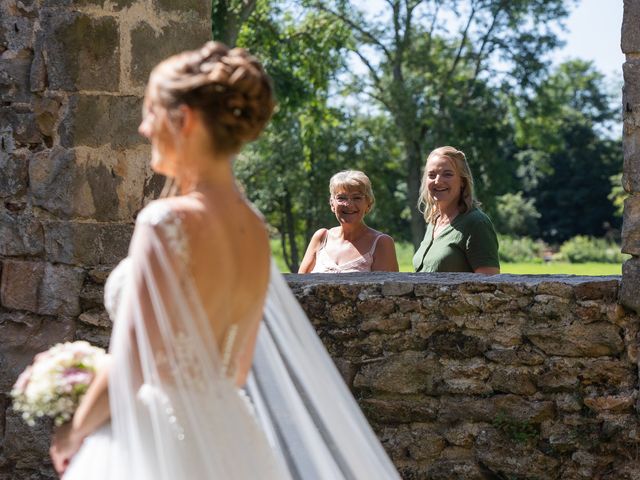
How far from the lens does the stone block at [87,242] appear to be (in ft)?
15.5

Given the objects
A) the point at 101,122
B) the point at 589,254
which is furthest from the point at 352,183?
the point at 589,254

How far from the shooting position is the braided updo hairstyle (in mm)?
2361

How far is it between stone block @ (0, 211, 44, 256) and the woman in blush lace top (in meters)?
1.37

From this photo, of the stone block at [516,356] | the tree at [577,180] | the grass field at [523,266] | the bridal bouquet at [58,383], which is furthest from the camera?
the tree at [577,180]

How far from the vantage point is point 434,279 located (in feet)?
15.5

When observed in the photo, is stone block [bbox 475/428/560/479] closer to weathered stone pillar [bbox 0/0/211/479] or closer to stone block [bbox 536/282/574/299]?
stone block [bbox 536/282/574/299]

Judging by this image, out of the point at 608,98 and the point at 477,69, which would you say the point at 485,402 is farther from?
the point at 608,98

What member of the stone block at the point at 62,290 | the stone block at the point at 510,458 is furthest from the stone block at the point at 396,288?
the stone block at the point at 62,290

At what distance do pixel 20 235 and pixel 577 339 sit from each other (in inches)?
98.9

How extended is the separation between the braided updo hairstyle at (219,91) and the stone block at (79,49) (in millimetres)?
2348

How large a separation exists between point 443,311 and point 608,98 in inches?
2050

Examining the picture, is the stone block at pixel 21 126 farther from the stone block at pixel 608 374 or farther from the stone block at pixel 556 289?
the stone block at pixel 608 374

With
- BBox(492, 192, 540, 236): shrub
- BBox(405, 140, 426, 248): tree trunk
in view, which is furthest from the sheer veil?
BBox(492, 192, 540, 236): shrub

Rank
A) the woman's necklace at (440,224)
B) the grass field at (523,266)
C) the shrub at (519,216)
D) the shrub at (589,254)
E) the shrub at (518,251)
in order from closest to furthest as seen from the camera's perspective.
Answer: the woman's necklace at (440,224) → the grass field at (523,266) → the shrub at (589,254) → the shrub at (518,251) → the shrub at (519,216)
